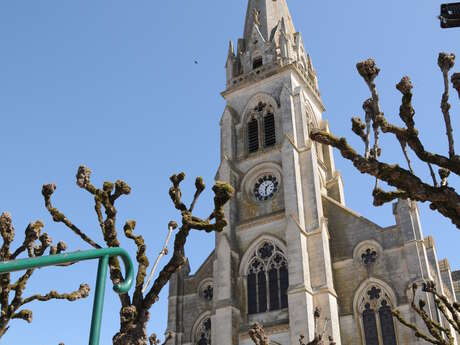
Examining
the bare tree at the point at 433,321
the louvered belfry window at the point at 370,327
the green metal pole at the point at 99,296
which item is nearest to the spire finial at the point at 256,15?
the louvered belfry window at the point at 370,327

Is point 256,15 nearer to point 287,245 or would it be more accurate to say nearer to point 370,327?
point 287,245

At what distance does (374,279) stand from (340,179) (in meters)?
8.45

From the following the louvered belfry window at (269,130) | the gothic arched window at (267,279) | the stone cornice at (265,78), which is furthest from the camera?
the stone cornice at (265,78)

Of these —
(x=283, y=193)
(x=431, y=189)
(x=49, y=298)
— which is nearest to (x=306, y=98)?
(x=283, y=193)

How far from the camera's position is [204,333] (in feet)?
83.9

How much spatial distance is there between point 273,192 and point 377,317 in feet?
27.5

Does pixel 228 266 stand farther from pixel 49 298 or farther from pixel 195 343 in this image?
pixel 49 298

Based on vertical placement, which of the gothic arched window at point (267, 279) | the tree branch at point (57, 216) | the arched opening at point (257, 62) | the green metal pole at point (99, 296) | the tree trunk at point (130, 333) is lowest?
the green metal pole at point (99, 296)

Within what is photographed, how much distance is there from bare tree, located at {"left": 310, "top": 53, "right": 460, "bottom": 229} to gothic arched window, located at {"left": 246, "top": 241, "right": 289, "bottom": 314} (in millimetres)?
16964

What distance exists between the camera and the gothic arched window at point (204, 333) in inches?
998

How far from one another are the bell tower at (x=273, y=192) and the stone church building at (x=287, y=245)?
58mm

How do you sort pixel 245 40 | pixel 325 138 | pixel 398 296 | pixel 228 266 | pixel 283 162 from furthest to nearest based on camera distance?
pixel 245 40 < pixel 283 162 < pixel 228 266 < pixel 398 296 < pixel 325 138

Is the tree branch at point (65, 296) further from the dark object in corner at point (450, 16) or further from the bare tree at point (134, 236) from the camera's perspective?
the dark object in corner at point (450, 16)

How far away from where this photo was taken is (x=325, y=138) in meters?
7.53
